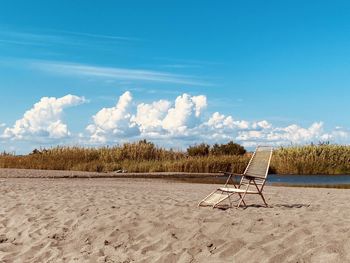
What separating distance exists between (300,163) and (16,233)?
22.9m

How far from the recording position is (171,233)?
6.91m

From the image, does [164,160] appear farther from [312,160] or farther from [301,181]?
[301,181]

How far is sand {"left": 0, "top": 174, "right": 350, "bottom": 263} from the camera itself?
587 centimetres

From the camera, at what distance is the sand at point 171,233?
587 cm

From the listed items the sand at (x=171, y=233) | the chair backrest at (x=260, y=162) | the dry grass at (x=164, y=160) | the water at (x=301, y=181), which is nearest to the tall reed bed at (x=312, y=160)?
the dry grass at (x=164, y=160)

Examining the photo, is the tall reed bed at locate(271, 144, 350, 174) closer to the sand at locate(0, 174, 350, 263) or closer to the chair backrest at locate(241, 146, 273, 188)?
the chair backrest at locate(241, 146, 273, 188)

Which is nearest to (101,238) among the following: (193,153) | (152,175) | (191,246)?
(191,246)

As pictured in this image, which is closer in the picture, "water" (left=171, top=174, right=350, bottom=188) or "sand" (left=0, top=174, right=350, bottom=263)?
"sand" (left=0, top=174, right=350, bottom=263)

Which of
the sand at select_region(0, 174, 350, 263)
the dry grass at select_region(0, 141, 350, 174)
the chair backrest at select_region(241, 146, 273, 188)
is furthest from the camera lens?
the dry grass at select_region(0, 141, 350, 174)

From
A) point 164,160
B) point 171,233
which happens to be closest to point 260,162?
point 171,233

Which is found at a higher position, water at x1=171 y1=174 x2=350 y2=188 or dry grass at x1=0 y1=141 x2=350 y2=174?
dry grass at x1=0 y1=141 x2=350 y2=174

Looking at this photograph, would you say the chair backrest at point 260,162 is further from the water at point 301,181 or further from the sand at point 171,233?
the water at point 301,181

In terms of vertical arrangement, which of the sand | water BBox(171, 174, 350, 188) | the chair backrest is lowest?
the sand

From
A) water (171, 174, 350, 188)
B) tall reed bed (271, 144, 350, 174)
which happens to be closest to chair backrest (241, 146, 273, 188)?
water (171, 174, 350, 188)
